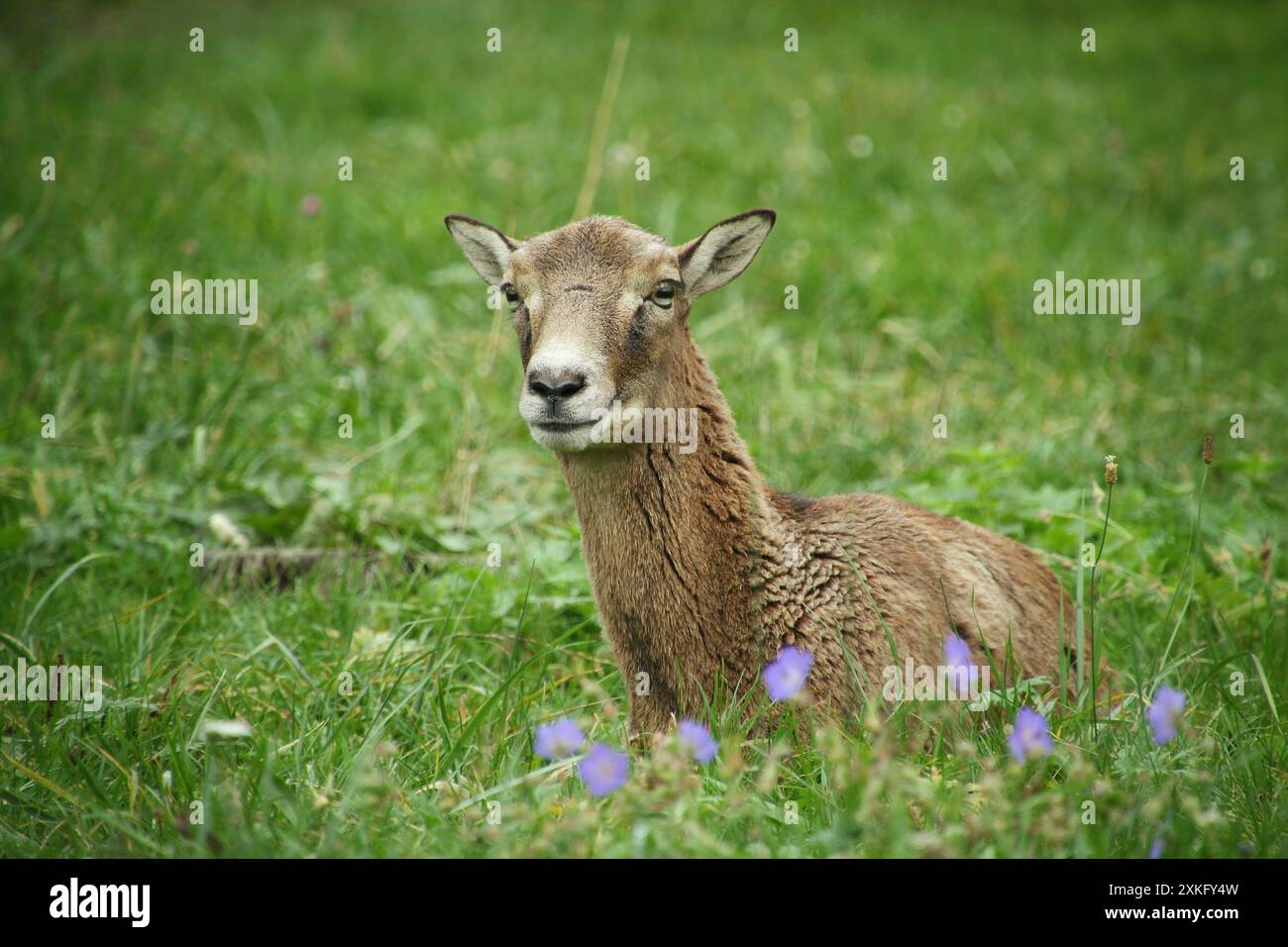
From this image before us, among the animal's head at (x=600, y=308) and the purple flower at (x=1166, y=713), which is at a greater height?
the animal's head at (x=600, y=308)

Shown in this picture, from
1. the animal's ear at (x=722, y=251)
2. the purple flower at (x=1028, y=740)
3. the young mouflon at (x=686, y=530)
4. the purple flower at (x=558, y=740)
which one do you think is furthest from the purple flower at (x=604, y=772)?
the animal's ear at (x=722, y=251)

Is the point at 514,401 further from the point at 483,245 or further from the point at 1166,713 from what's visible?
the point at 1166,713

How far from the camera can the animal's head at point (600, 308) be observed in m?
3.89

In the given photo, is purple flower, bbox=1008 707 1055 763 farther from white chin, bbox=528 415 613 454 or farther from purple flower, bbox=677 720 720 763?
white chin, bbox=528 415 613 454

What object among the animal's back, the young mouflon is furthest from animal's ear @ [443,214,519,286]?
the animal's back

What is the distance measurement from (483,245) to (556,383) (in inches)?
47.9

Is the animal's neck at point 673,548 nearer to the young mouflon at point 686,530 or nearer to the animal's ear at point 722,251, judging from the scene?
the young mouflon at point 686,530

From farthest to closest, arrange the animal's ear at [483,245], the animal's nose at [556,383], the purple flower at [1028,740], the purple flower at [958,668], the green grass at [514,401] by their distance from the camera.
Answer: the animal's ear at [483,245]
the animal's nose at [556,383]
the green grass at [514,401]
the purple flower at [958,668]
the purple flower at [1028,740]

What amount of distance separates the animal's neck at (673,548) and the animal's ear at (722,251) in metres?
0.34

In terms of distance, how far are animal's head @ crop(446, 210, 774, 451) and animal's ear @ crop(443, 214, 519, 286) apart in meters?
0.12

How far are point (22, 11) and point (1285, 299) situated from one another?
42.5ft
